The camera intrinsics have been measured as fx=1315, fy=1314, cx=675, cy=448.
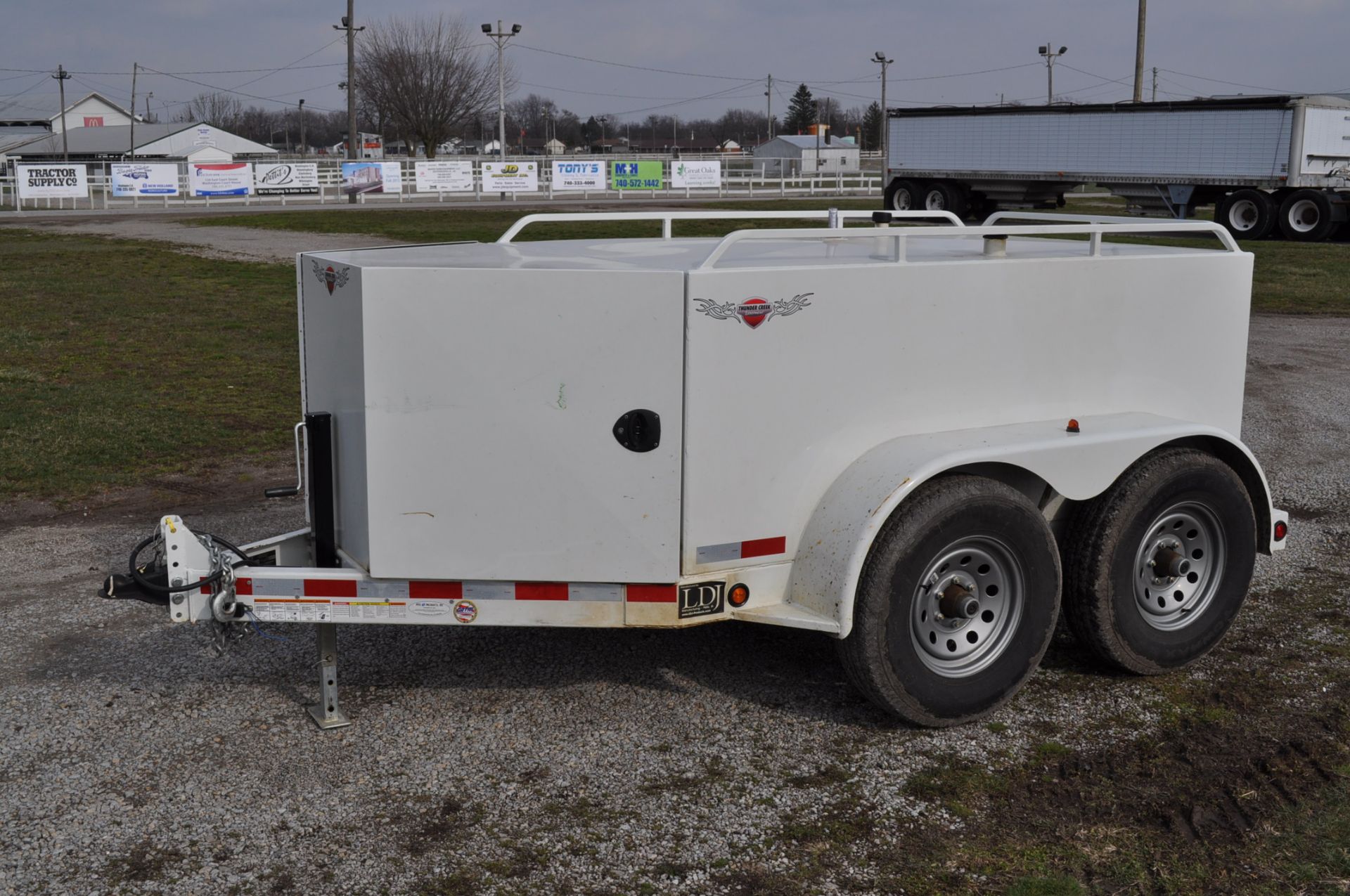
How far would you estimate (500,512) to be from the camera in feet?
14.5

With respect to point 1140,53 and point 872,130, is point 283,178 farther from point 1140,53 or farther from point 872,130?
point 872,130

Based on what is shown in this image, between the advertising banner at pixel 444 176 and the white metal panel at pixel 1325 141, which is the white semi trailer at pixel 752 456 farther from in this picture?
the advertising banner at pixel 444 176

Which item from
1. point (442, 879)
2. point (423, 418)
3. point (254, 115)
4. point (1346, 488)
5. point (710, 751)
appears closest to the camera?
point (442, 879)

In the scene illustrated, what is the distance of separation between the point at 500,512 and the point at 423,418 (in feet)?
1.33

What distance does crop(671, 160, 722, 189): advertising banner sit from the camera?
53156 mm

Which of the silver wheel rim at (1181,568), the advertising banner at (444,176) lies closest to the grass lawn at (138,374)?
the silver wheel rim at (1181,568)

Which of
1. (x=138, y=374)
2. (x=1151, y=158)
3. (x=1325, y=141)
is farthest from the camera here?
(x=1151, y=158)

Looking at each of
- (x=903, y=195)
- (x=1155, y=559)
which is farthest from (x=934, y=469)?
(x=903, y=195)

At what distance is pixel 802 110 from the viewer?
139 meters

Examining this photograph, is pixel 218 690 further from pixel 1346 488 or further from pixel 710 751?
pixel 1346 488

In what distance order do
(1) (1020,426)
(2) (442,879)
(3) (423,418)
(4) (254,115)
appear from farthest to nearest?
1. (4) (254,115)
2. (1) (1020,426)
3. (3) (423,418)
4. (2) (442,879)

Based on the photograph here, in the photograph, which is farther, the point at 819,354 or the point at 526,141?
the point at 526,141

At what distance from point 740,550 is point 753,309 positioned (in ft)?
2.80

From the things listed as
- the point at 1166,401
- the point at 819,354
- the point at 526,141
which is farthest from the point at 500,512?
the point at 526,141
